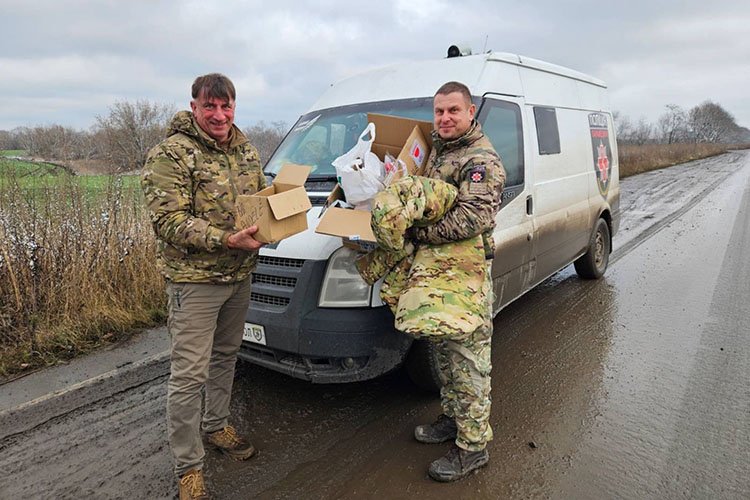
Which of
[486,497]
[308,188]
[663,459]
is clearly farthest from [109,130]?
[663,459]

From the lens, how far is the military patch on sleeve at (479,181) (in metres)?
2.37

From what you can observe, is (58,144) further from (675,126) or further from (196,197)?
(675,126)

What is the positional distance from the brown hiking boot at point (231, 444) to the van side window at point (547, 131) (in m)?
3.31

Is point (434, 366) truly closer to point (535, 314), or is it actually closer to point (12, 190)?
point (535, 314)

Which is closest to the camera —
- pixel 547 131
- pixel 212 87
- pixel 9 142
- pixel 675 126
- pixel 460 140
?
pixel 212 87

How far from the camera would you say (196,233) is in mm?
2180

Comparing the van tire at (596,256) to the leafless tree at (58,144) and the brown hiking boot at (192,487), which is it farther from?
the leafless tree at (58,144)

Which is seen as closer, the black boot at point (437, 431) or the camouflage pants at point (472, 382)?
the camouflage pants at point (472, 382)

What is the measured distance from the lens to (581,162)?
16.7 feet

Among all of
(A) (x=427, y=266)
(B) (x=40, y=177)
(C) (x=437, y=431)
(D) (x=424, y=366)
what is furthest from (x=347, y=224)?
(B) (x=40, y=177)

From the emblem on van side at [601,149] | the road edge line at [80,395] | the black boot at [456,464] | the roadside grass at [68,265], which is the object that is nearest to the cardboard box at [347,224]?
the black boot at [456,464]

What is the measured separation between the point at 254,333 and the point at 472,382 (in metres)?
1.39

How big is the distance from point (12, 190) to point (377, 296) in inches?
157

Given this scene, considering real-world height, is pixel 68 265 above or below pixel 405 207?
below
